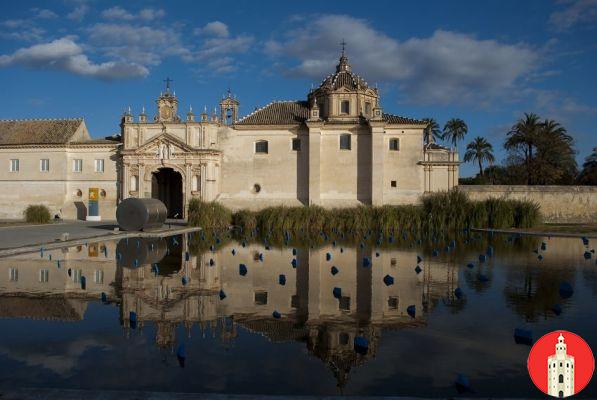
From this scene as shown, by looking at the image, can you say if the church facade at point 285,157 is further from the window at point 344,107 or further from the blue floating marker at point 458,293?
the blue floating marker at point 458,293

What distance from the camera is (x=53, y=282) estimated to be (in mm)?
12094

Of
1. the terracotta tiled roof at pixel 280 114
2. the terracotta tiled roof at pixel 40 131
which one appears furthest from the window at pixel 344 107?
the terracotta tiled roof at pixel 40 131

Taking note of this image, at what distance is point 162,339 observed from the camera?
7.56 meters

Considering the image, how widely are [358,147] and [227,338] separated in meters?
32.1

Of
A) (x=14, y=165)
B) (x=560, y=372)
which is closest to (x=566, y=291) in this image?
(x=560, y=372)

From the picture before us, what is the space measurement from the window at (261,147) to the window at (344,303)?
1175 inches

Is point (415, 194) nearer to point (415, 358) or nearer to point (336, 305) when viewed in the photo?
point (336, 305)

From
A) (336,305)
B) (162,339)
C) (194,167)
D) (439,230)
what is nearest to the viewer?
(162,339)

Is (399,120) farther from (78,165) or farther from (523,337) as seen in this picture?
(523,337)

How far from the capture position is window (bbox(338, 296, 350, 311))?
9.67m

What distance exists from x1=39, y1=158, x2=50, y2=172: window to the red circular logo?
4215 centimetres

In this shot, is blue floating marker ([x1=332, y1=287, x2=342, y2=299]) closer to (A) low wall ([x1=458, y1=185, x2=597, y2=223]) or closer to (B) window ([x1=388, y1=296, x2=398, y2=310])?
(B) window ([x1=388, y1=296, x2=398, y2=310])

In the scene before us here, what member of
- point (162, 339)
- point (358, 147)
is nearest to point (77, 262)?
point (162, 339)

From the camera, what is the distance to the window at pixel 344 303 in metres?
9.67
